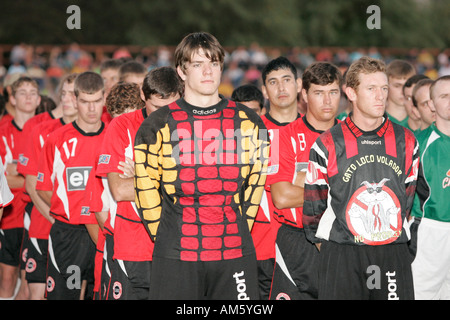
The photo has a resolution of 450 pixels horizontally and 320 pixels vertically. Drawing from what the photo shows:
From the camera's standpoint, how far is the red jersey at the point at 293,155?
562cm

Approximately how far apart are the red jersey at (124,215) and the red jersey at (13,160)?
10.0 feet

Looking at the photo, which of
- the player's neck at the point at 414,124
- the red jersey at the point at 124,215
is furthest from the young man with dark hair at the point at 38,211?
the player's neck at the point at 414,124

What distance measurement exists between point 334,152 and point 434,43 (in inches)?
1592

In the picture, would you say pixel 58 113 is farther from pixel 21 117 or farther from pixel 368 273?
pixel 368 273

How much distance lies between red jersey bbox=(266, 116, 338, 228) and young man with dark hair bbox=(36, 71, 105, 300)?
195 centimetres

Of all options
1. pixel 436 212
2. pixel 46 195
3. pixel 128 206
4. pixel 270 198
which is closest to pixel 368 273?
pixel 436 212

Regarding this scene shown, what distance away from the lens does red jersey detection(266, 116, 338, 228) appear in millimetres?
5625

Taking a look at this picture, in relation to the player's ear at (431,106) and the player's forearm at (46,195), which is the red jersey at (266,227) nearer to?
the player's ear at (431,106)

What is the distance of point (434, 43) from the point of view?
4253 centimetres

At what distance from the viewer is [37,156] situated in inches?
293

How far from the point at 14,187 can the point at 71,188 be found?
176 cm
